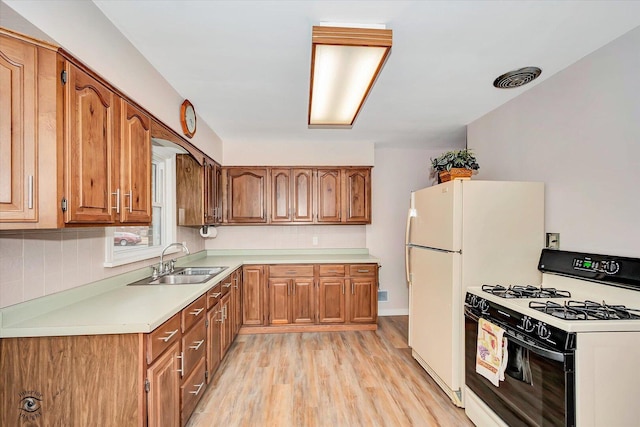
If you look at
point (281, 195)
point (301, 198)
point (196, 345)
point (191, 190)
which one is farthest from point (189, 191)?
point (196, 345)

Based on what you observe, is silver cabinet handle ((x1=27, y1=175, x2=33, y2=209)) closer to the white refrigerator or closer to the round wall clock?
the round wall clock

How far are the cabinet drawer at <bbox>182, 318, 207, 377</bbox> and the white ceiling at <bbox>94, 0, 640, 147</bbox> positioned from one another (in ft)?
5.99

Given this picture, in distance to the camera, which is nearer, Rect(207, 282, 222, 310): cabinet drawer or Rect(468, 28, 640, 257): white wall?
Rect(468, 28, 640, 257): white wall

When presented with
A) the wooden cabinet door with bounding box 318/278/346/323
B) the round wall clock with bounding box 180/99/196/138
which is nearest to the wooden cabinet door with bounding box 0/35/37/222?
the round wall clock with bounding box 180/99/196/138

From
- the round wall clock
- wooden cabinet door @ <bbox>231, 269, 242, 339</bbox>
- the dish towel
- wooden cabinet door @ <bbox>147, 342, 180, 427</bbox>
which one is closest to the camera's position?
wooden cabinet door @ <bbox>147, 342, 180, 427</bbox>

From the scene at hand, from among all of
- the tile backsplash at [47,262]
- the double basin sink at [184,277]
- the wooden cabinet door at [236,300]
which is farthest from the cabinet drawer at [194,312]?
the wooden cabinet door at [236,300]

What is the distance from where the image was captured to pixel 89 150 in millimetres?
1414

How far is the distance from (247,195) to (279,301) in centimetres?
143

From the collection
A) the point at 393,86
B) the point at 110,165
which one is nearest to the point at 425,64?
the point at 393,86

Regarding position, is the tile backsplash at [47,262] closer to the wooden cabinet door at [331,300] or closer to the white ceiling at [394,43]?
the white ceiling at [394,43]

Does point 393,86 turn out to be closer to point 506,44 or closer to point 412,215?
point 506,44

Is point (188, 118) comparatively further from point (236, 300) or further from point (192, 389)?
point (192, 389)

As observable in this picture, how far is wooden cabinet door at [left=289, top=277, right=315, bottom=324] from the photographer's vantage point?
148 inches

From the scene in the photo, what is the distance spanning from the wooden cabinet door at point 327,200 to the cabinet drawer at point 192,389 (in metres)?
2.30
